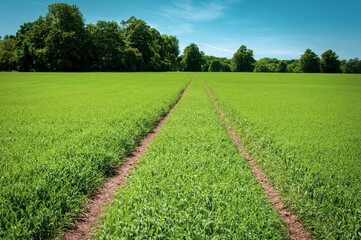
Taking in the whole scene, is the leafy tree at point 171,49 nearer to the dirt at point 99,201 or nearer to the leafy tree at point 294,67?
the leafy tree at point 294,67

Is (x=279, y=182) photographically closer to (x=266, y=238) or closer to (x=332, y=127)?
(x=266, y=238)

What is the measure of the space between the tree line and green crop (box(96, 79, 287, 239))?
3854 inches

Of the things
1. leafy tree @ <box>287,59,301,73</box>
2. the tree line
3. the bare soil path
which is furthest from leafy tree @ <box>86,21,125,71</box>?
leafy tree @ <box>287,59,301,73</box>

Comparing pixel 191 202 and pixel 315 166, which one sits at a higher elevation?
pixel 315 166

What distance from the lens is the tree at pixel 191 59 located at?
531 feet

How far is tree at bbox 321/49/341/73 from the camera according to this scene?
14112 centimetres

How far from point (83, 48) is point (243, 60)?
114591mm

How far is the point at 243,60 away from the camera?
17112cm

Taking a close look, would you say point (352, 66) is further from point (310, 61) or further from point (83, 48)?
point (83, 48)

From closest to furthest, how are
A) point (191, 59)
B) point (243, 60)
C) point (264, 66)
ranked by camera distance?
point (191, 59)
point (243, 60)
point (264, 66)

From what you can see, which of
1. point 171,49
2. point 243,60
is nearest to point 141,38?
point 171,49

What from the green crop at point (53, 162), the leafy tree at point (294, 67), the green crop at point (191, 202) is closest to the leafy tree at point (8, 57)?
the green crop at point (53, 162)

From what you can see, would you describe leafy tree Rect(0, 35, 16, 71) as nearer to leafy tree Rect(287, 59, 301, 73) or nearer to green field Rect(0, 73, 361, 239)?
green field Rect(0, 73, 361, 239)

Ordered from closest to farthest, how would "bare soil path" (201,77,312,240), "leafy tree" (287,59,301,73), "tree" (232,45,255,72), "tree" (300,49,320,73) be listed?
"bare soil path" (201,77,312,240), "tree" (300,49,320,73), "leafy tree" (287,59,301,73), "tree" (232,45,255,72)
